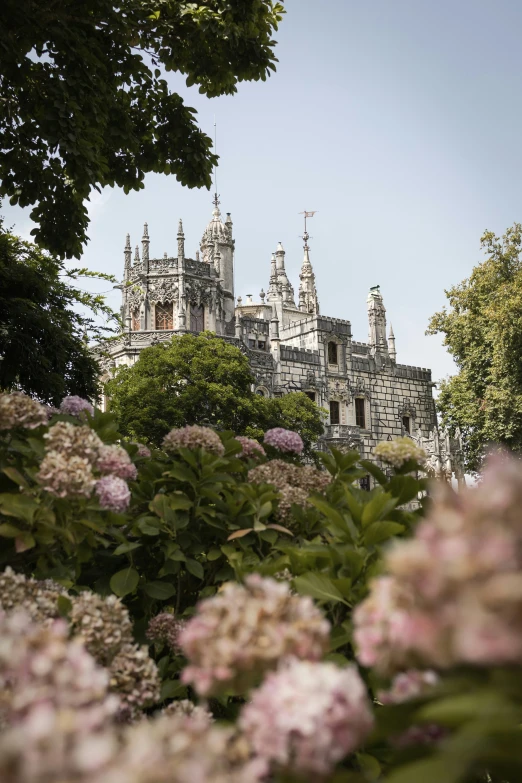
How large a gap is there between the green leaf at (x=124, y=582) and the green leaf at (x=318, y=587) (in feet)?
2.47

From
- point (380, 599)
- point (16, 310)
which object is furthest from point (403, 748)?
point (16, 310)

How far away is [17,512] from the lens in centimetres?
214

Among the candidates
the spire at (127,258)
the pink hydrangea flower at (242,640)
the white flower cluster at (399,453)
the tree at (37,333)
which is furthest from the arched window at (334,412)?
the pink hydrangea flower at (242,640)

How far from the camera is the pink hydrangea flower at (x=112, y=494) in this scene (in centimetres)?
229

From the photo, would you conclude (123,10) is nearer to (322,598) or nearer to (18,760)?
(322,598)

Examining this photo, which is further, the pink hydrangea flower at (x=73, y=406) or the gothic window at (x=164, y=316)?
the gothic window at (x=164, y=316)

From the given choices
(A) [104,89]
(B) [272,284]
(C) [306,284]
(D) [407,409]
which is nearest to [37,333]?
(A) [104,89]

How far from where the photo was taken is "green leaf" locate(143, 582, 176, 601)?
2621 mm

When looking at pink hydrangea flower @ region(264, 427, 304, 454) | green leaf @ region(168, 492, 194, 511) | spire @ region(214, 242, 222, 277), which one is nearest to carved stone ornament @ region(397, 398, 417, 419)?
spire @ region(214, 242, 222, 277)

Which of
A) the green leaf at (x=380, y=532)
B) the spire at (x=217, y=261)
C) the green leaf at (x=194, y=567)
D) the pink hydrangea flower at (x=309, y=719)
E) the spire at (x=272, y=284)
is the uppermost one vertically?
the spire at (x=272, y=284)

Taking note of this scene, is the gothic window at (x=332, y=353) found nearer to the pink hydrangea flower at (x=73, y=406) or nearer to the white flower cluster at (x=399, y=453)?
the pink hydrangea flower at (x=73, y=406)

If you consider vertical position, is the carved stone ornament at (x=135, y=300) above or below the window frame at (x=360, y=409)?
above

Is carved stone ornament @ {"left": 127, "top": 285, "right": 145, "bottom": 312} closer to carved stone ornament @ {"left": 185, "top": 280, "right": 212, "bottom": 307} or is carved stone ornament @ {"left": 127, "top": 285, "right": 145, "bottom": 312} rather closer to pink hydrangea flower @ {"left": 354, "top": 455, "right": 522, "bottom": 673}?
carved stone ornament @ {"left": 185, "top": 280, "right": 212, "bottom": 307}

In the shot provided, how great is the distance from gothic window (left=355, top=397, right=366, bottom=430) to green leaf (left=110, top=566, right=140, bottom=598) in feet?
126
